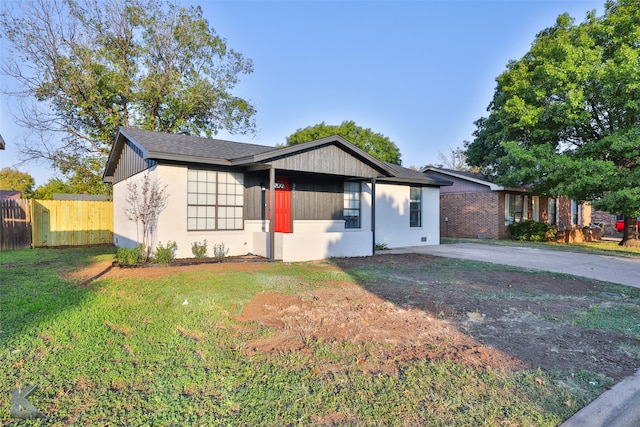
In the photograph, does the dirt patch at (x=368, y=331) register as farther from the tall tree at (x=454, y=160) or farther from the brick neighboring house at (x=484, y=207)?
the tall tree at (x=454, y=160)

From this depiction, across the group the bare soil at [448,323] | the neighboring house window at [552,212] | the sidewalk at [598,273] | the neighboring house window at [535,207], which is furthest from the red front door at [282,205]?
the neighboring house window at [552,212]

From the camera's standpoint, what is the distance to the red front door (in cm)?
1158

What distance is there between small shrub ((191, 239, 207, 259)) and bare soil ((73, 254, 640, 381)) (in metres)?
2.10

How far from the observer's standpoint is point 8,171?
35750mm

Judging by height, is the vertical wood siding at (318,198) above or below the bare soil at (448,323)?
above

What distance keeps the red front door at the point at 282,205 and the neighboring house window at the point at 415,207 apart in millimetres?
5882

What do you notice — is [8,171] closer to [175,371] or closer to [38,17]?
[38,17]

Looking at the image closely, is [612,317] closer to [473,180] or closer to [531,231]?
[531,231]

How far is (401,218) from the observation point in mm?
14570

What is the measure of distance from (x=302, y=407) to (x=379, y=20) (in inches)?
506

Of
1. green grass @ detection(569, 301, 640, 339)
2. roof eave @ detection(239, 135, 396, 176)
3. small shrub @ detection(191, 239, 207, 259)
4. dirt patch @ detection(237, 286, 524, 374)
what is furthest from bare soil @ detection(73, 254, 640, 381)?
roof eave @ detection(239, 135, 396, 176)

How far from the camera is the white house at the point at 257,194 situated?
9.49 meters

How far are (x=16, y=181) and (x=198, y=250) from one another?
3851cm

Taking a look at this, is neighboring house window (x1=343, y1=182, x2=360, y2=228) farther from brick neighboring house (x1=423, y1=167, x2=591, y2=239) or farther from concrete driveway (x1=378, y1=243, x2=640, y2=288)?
A: brick neighboring house (x1=423, y1=167, x2=591, y2=239)
